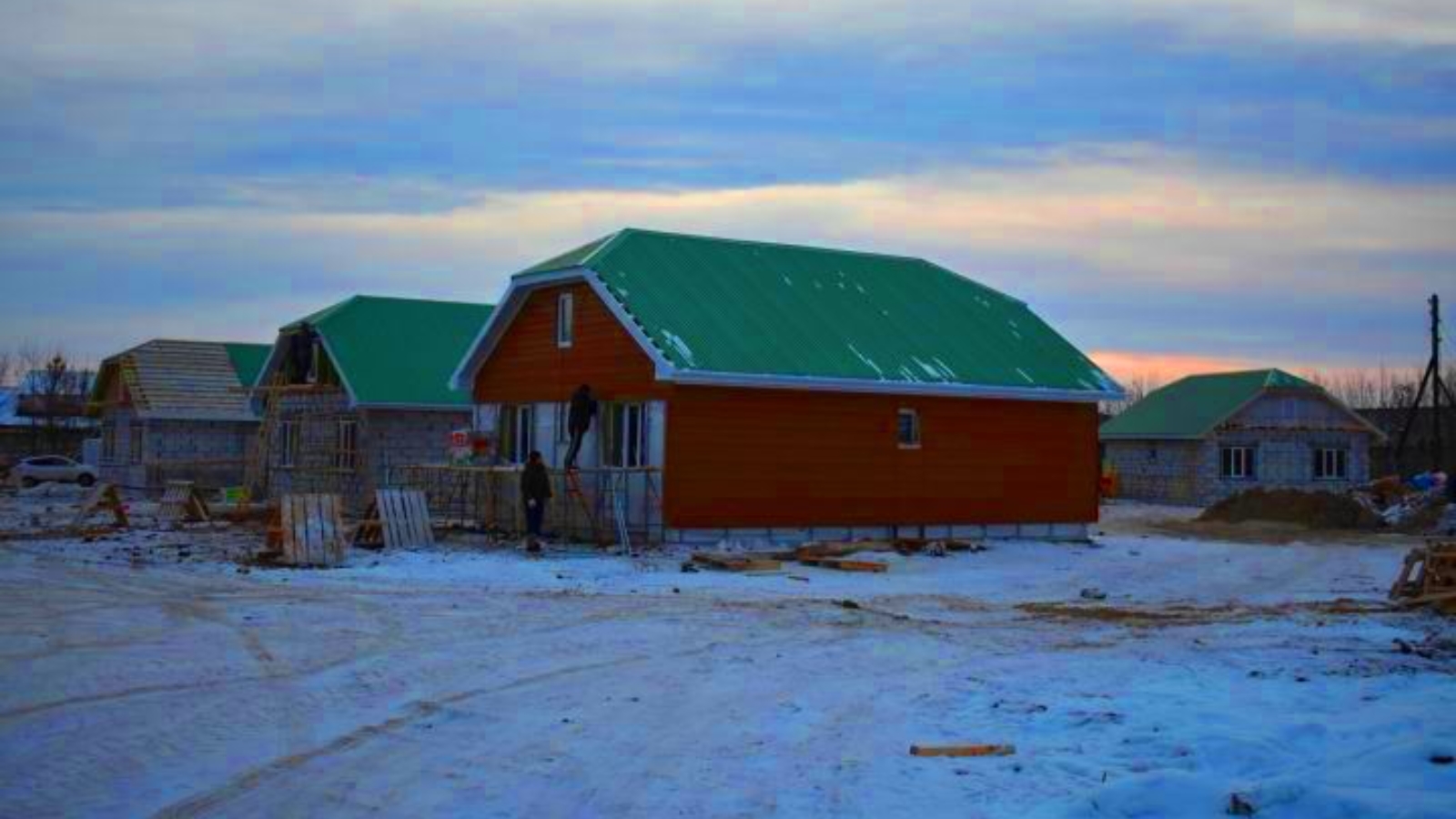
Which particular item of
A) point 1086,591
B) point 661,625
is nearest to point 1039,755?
point 661,625

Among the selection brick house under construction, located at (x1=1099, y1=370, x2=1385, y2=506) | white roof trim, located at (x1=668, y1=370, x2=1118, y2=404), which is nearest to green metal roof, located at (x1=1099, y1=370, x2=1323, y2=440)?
brick house under construction, located at (x1=1099, y1=370, x2=1385, y2=506)

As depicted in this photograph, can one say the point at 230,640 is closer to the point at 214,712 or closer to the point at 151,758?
the point at 214,712

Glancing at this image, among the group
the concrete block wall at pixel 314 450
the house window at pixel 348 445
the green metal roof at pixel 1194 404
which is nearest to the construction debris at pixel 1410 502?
the green metal roof at pixel 1194 404

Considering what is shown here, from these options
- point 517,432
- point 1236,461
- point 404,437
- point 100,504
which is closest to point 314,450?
point 404,437

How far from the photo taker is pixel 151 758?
30.9ft

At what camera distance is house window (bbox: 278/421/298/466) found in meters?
41.2

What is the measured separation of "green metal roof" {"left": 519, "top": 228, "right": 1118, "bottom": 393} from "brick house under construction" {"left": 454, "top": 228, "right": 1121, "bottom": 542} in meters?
0.05

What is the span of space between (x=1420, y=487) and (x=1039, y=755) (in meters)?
42.1

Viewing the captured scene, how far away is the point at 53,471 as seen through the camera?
5103cm

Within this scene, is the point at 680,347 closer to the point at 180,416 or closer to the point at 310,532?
the point at 310,532

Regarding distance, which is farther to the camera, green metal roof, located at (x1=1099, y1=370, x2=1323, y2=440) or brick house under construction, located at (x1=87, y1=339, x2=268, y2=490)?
green metal roof, located at (x1=1099, y1=370, x2=1323, y2=440)

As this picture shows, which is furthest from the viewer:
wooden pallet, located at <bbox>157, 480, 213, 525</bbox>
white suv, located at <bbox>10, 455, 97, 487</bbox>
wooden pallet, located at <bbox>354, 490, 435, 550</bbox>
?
white suv, located at <bbox>10, 455, 97, 487</bbox>

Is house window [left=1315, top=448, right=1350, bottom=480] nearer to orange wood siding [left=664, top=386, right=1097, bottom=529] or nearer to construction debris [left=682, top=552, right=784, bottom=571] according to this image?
orange wood siding [left=664, top=386, right=1097, bottom=529]

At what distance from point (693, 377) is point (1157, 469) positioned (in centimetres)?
3418
